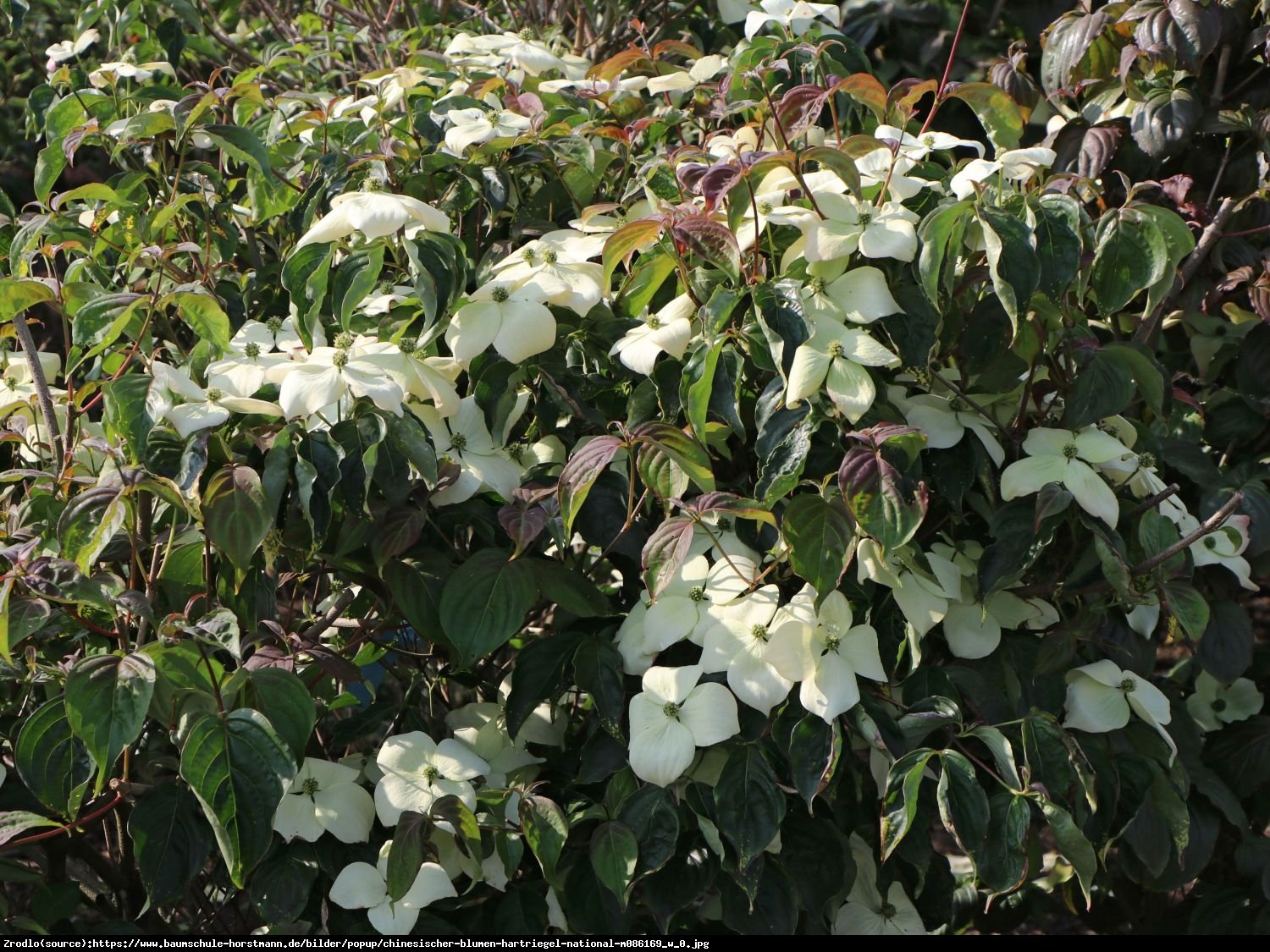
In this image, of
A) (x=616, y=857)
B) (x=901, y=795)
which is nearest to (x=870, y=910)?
(x=901, y=795)

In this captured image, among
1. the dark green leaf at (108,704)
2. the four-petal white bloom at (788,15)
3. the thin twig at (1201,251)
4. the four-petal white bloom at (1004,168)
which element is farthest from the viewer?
the four-petal white bloom at (788,15)

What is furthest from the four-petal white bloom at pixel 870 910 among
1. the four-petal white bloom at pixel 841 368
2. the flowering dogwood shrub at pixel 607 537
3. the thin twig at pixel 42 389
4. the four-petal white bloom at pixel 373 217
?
the thin twig at pixel 42 389

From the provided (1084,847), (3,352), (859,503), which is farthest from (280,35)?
(1084,847)

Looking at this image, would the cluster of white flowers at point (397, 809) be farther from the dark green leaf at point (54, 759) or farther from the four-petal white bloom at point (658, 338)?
the four-petal white bloom at point (658, 338)

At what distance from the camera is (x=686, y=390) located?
1427 mm

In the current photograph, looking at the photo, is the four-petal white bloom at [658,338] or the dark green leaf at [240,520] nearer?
the dark green leaf at [240,520]

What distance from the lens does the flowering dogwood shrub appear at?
136 centimetres

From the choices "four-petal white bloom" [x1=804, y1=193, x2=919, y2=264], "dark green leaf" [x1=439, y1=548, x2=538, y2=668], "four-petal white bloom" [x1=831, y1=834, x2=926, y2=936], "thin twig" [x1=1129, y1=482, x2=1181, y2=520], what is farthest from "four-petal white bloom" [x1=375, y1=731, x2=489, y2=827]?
"thin twig" [x1=1129, y1=482, x2=1181, y2=520]

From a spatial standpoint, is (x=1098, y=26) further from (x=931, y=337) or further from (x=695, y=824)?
(x=695, y=824)

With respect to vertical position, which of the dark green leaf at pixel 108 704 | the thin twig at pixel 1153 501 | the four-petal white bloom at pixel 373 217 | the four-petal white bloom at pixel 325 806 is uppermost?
the four-petal white bloom at pixel 373 217

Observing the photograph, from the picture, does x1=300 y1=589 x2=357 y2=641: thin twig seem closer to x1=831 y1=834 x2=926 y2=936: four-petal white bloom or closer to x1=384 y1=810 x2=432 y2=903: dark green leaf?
x1=384 y1=810 x2=432 y2=903: dark green leaf

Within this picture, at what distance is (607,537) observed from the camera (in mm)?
1521

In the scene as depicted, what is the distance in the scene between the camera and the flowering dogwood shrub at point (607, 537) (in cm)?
136

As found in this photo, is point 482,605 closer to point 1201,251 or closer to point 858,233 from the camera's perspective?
point 858,233
